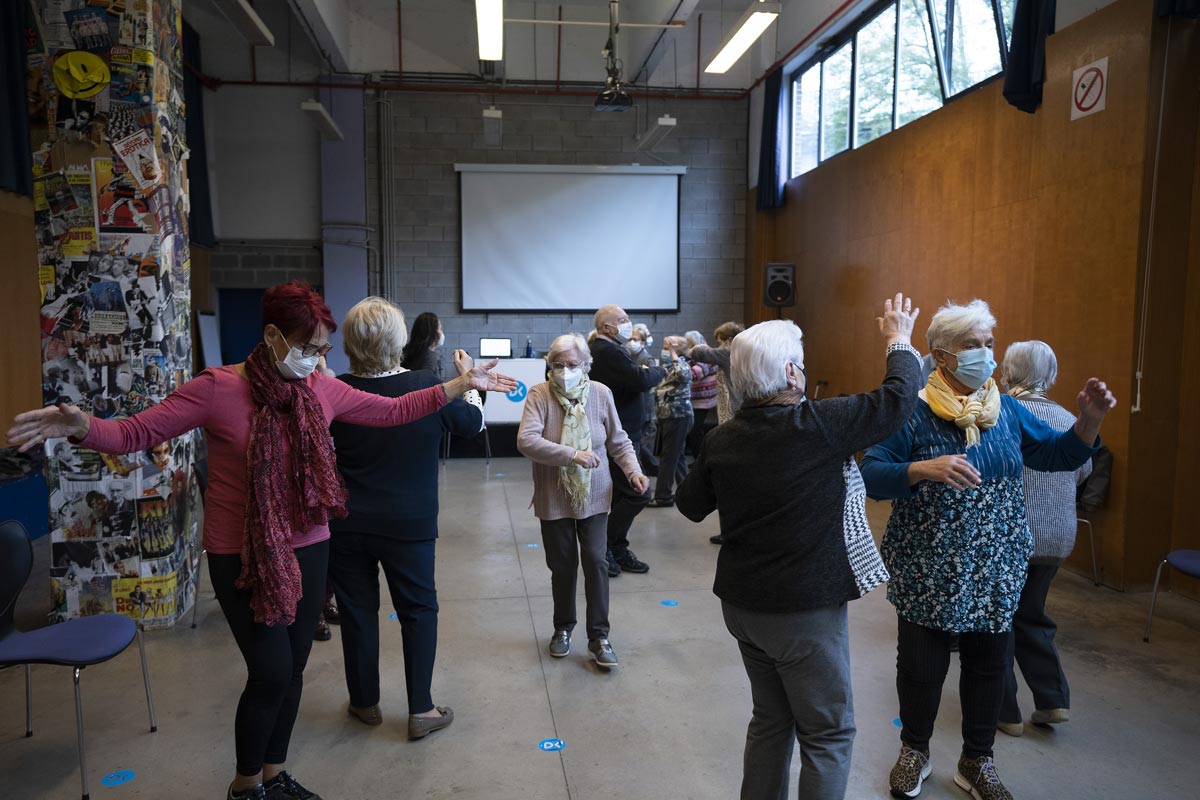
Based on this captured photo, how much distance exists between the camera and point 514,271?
10.0m

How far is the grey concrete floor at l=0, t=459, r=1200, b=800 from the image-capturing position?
2557 mm

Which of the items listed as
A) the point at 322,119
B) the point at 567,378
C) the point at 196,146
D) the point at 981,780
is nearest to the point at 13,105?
the point at 322,119

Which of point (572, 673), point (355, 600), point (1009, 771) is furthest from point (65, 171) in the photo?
point (1009, 771)

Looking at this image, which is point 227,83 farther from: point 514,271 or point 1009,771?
point 1009,771

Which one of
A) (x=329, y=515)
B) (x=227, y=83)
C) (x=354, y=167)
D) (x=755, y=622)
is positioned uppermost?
(x=227, y=83)

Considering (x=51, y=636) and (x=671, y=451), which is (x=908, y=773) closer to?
(x=51, y=636)

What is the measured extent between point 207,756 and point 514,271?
7829 mm

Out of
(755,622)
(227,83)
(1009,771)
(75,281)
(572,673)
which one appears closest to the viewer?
(755,622)

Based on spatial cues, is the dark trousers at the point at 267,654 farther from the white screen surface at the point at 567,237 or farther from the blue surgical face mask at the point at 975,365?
the white screen surface at the point at 567,237

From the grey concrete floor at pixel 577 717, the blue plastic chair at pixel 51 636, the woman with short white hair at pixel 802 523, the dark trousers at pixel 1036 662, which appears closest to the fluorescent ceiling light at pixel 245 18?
the grey concrete floor at pixel 577 717

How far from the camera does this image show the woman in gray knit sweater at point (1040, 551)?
269cm

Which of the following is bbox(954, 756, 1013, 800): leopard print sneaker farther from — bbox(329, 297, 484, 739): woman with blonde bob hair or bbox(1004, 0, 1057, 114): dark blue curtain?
bbox(1004, 0, 1057, 114): dark blue curtain

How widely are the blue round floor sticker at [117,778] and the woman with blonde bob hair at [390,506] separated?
724 millimetres

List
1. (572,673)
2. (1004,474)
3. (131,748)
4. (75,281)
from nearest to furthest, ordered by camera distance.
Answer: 1. (1004,474)
2. (131,748)
3. (572,673)
4. (75,281)
